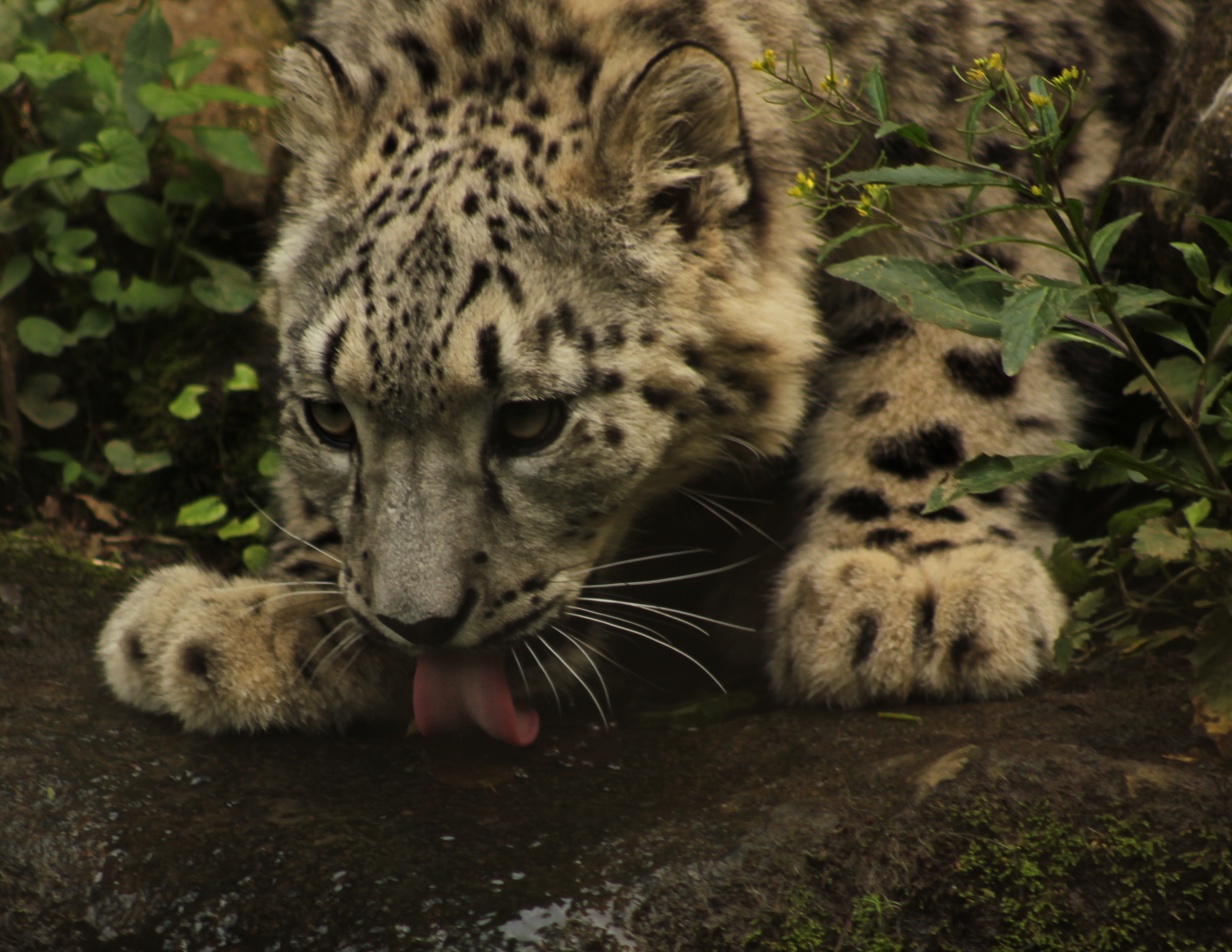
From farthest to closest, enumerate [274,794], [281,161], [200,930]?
1. [281,161]
2. [274,794]
3. [200,930]

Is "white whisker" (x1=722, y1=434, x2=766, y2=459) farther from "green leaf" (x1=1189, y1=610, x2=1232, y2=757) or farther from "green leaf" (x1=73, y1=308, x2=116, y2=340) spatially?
"green leaf" (x1=73, y1=308, x2=116, y2=340)

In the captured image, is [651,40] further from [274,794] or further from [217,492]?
[217,492]

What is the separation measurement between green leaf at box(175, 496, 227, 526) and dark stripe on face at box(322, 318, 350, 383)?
1.49m

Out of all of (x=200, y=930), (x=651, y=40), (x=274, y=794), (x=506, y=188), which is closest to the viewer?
(x=200, y=930)

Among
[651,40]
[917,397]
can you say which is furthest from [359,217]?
[917,397]

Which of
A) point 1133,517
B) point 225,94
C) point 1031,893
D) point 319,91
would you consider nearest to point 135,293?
point 225,94

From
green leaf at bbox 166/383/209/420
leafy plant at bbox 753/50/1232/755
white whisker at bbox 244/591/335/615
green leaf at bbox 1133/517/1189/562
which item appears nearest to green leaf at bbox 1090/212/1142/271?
leafy plant at bbox 753/50/1232/755

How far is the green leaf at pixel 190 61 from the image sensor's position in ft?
15.0

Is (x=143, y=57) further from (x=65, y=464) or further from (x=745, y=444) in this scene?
(x=745, y=444)

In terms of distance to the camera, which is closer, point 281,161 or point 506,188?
point 506,188

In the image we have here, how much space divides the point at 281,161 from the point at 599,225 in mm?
2226

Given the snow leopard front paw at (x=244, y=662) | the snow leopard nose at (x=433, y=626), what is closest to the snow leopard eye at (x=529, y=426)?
the snow leopard nose at (x=433, y=626)

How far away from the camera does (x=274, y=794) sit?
288cm

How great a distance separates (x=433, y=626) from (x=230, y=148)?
2.22 metres
